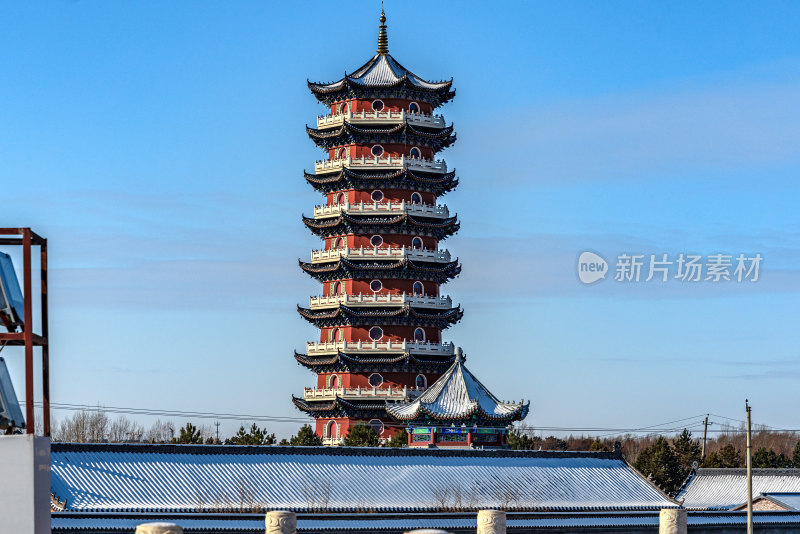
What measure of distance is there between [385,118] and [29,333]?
6048 centimetres

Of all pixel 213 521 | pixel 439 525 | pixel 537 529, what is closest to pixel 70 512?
pixel 213 521

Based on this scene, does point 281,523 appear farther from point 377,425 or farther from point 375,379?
point 375,379

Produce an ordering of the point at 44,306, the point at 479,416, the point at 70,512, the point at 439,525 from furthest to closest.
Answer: the point at 479,416, the point at 439,525, the point at 70,512, the point at 44,306

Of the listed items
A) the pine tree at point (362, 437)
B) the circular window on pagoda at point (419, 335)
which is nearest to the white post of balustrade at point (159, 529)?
the pine tree at point (362, 437)

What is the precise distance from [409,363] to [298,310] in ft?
29.6

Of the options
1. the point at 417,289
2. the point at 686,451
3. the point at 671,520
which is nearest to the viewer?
the point at 671,520

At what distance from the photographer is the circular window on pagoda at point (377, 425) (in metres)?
78.1

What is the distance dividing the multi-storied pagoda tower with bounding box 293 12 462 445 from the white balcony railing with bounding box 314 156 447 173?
64 mm

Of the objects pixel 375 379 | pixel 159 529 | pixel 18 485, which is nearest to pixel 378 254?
pixel 375 379

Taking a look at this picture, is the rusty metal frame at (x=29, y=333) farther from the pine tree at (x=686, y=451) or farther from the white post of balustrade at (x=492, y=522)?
the pine tree at (x=686, y=451)

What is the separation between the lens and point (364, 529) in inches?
1666

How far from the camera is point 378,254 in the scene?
79.2 m

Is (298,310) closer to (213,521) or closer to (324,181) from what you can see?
(324,181)

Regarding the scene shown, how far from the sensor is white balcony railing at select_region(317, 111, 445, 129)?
265 feet
